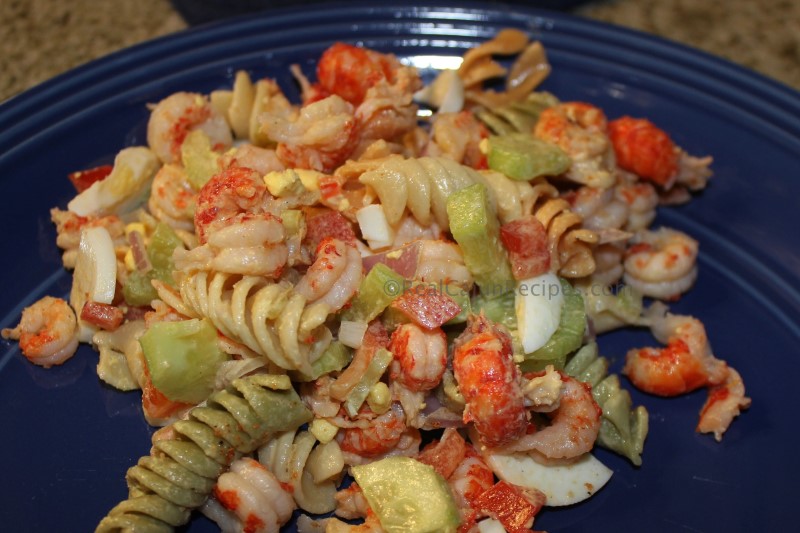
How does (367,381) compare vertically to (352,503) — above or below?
above

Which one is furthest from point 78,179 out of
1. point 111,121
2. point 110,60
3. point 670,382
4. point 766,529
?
point 766,529

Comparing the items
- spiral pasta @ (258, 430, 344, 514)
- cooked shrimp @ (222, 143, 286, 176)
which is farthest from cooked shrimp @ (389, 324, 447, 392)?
cooked shrimp @ (222, 143, 286, 176)

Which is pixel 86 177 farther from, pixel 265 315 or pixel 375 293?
pixel 375 293

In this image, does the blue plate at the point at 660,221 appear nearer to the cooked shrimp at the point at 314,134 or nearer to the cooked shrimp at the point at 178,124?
the cooked shrimp at the point at 178,124

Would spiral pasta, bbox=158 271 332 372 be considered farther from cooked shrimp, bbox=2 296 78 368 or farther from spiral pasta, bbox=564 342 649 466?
spiral pasta, bbox=564 342 649 466

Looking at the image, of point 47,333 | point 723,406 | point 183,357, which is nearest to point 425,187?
point 183,357

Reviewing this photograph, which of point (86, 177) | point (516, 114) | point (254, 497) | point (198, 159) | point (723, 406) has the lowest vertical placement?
point (723, 406)

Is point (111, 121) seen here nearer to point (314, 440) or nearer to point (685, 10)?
point (314, 440)

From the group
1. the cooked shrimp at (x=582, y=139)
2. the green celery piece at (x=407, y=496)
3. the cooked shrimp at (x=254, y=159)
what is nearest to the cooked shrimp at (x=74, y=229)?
the cooked shrimp at (x=254, y=159)
